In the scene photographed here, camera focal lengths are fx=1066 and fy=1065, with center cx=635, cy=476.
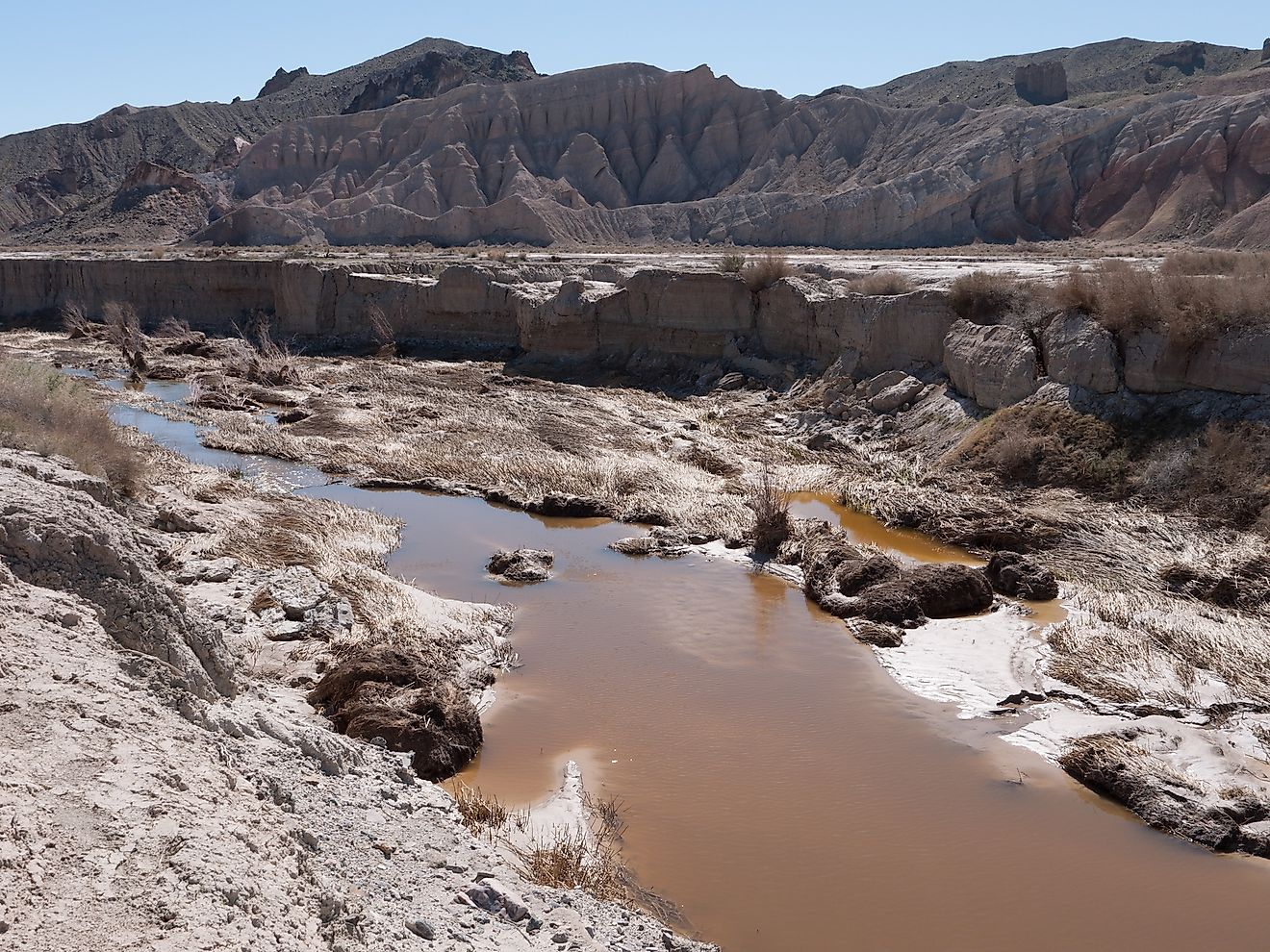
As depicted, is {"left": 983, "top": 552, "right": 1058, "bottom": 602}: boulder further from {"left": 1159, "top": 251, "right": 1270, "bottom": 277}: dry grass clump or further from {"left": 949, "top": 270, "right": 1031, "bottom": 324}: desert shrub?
{"left": 949, "top": 270, "right": 1031, "bottom": 324}: desert shrub

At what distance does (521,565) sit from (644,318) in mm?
16213

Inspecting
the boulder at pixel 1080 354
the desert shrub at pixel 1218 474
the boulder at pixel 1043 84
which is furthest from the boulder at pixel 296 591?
the boulder at pixel 1043 84

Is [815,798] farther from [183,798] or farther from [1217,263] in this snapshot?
[1217,263]

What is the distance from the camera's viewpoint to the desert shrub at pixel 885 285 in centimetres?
2408

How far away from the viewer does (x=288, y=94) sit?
387ft

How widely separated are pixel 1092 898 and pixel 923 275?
2005 centimetres

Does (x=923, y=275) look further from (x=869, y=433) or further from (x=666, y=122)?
(x=666, y=122)

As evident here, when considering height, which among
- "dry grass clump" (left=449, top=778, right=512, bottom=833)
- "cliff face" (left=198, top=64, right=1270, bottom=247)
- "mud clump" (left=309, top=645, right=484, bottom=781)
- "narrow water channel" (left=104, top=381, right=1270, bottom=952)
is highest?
"cliff face" (left=198, top=64, right=1270, bottom=247)

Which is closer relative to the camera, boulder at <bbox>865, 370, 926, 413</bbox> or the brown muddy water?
the brown muddy water

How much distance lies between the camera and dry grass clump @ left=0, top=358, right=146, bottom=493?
11.7 metres

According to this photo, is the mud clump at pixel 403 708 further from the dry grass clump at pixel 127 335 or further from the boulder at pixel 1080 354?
the dry grass clump at pixel 127 335

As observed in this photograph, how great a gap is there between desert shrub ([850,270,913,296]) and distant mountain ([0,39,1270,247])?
19575 mm

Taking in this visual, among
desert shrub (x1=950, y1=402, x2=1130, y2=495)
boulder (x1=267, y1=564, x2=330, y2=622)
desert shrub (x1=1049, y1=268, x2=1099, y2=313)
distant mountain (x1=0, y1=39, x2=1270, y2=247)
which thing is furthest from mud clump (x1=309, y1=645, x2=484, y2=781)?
distant mountain (x1=0, y1=39, x2=1270, y2=247)

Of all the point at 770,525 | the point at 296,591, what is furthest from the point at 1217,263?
the point at 296,591
